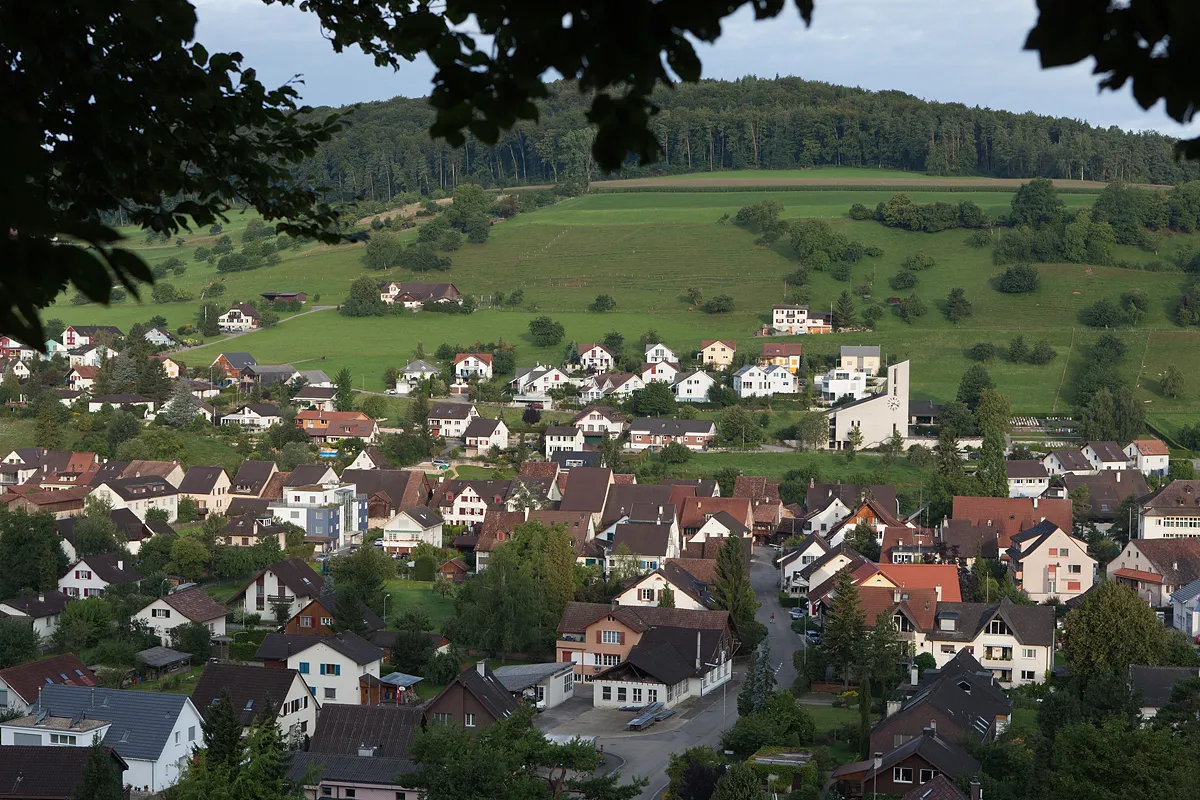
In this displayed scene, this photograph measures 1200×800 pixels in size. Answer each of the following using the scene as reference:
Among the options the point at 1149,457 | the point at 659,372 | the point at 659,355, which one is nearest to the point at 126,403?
the point at 659,372

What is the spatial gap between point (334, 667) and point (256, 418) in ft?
87.2

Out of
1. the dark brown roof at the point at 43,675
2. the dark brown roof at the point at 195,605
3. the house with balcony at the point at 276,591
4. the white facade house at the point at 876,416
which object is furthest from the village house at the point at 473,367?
the dark brown roof at the point at 43,675

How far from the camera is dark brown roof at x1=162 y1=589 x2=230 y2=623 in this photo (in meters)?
27.5

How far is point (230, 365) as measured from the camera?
5538 cm

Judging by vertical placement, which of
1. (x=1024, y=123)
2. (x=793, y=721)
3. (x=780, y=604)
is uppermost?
(x=1024, y=123)

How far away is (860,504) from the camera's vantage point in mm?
37438

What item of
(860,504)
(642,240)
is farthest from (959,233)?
(860,504)

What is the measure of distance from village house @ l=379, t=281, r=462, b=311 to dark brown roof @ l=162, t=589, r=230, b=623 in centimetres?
3708

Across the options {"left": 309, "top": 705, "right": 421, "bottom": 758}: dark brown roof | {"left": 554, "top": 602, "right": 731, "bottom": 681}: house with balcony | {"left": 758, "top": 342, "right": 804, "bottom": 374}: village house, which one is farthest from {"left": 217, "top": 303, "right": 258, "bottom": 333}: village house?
{"left": 309, "top": 705, "right": 421, "bottom": 758}: dark brown roof

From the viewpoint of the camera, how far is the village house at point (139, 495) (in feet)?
127

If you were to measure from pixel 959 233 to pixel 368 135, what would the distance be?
161ft

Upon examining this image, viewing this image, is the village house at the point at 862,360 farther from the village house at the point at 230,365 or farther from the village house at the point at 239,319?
the village house at the point at 239,319

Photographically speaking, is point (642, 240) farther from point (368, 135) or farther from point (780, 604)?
point (780, 604)

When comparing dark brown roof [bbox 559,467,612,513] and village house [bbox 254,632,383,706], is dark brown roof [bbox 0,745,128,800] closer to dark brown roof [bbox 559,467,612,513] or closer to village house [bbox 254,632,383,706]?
village house [bbox 254,632,383,706]
